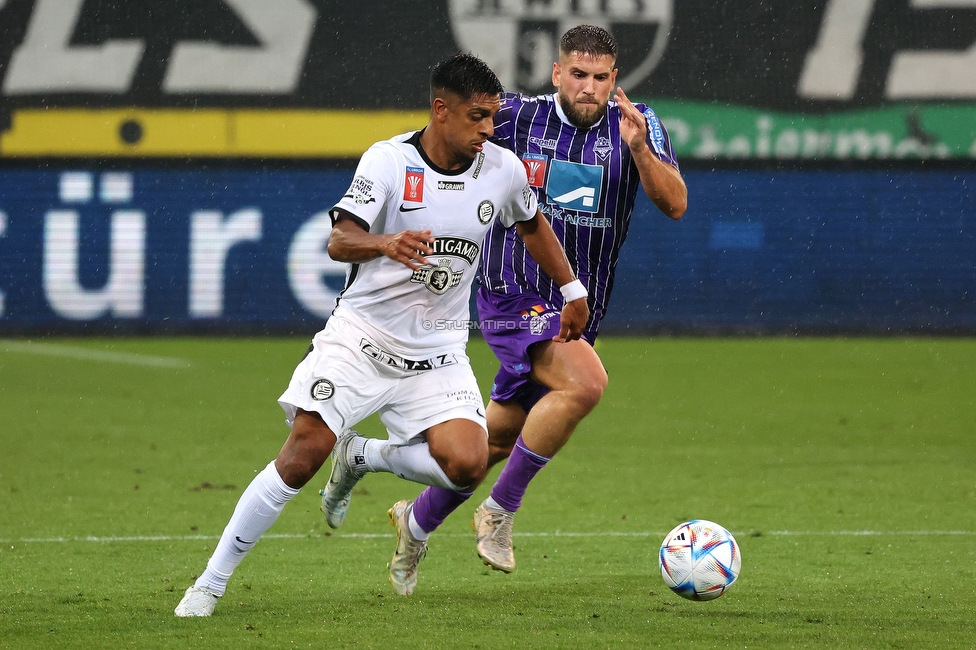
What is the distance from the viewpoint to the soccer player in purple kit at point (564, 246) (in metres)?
5.38

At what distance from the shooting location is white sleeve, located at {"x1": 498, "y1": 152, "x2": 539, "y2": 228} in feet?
15.9

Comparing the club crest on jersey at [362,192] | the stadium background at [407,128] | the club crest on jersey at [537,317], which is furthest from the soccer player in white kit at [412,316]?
the stadium background at [407,128]

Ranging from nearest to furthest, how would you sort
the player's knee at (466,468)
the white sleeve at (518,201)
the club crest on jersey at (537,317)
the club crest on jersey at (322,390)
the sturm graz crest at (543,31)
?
the club crest on jersey at (322,390), the player's knee at (466,468), the white sleeve at (518,201), the club crest on jersey at (537,317), the sturm graz crest at (543,31)

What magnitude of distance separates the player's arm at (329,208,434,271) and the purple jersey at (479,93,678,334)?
55.4 inches

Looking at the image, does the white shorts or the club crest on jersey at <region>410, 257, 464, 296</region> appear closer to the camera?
the white shorts

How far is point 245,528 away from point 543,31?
555 inches

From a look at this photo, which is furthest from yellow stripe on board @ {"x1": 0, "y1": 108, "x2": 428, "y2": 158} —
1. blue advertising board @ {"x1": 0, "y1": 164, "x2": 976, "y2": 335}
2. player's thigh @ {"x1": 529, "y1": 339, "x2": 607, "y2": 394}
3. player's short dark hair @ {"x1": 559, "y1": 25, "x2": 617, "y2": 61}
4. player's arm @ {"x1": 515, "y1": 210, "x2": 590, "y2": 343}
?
player's arm @ {"x1": 515, "y1": 210, "x2": 590, "y2": 343}

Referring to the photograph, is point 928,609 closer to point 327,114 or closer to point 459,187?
point 459,187

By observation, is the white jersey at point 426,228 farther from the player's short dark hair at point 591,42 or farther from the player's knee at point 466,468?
the player's short dark hair at point 591,42

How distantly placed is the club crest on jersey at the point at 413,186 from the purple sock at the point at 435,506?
121 cm

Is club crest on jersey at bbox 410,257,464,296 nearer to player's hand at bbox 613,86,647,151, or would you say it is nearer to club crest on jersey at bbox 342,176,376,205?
club crest on jersey at bbox 342,176,376,205

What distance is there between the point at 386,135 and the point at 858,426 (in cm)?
912

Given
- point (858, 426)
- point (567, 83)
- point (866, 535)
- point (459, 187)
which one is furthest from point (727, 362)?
point (459, 187)

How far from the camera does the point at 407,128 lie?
57.6ft
